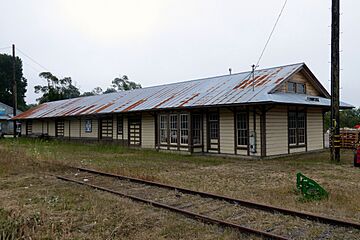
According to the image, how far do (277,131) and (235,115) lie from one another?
2.14 m

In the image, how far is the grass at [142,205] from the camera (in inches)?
206

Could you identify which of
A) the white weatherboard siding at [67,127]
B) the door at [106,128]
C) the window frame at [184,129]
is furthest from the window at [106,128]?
the window frame at [184,129]

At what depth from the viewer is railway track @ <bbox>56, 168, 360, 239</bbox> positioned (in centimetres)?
509

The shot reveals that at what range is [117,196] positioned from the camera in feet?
25.3

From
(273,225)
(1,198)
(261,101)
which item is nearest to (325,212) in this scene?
(273,225)

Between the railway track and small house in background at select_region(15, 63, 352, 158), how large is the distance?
→ 24.8 ft

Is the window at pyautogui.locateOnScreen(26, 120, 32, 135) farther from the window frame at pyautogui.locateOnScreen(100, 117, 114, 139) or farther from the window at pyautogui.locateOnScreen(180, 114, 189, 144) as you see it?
the window at pyautogui.locateOnScreen(180, 114, 189, 144)

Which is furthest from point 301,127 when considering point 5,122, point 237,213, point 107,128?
point 5,122

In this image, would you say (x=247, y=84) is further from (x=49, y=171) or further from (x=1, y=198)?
(x=1, y=198)

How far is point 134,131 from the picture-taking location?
22.2m

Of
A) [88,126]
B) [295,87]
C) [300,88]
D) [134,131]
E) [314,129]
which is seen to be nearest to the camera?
[295,87]

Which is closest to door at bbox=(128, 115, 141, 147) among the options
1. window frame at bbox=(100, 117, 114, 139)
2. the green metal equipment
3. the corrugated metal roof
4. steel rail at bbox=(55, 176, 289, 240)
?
the corrugated metal roof

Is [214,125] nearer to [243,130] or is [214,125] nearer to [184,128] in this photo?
[184,128]

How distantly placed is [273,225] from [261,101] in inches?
363
